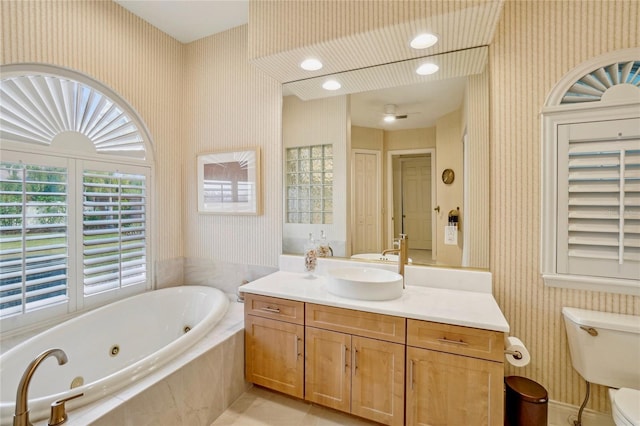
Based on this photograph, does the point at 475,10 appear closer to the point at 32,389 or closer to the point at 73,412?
the point at 73,412

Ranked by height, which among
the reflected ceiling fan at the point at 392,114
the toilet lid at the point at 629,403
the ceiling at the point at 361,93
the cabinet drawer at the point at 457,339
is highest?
the ceiling at the point at 361,93

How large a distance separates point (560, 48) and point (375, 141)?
1159mm

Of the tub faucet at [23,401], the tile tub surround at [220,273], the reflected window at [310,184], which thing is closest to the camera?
the tub faucet at [23,401]

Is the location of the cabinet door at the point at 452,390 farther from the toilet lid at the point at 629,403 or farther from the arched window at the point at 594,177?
the arched window at the point at 594,177

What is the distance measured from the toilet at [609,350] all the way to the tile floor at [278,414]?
1200mm

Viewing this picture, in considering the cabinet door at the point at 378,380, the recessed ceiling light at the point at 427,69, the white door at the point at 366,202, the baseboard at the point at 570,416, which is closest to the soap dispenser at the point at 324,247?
the white door at the point at 366,202

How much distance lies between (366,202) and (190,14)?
2.19m

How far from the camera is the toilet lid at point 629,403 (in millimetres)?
1183

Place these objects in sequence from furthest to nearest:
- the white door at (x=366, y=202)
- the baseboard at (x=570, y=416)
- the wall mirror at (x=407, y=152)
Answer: the white door at (x=366, y=202), the wall mirror at (x=407, y=152), the baseboard at (x=570, y=416)

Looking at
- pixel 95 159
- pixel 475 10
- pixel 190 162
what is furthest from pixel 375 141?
pixel 95 159

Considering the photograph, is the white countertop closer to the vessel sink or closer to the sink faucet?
the vessel sink

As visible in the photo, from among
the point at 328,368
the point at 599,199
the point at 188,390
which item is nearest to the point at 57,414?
the point at 188,390

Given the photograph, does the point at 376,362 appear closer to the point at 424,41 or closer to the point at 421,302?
the point at 421,302

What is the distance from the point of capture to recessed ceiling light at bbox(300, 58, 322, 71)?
2004mm
